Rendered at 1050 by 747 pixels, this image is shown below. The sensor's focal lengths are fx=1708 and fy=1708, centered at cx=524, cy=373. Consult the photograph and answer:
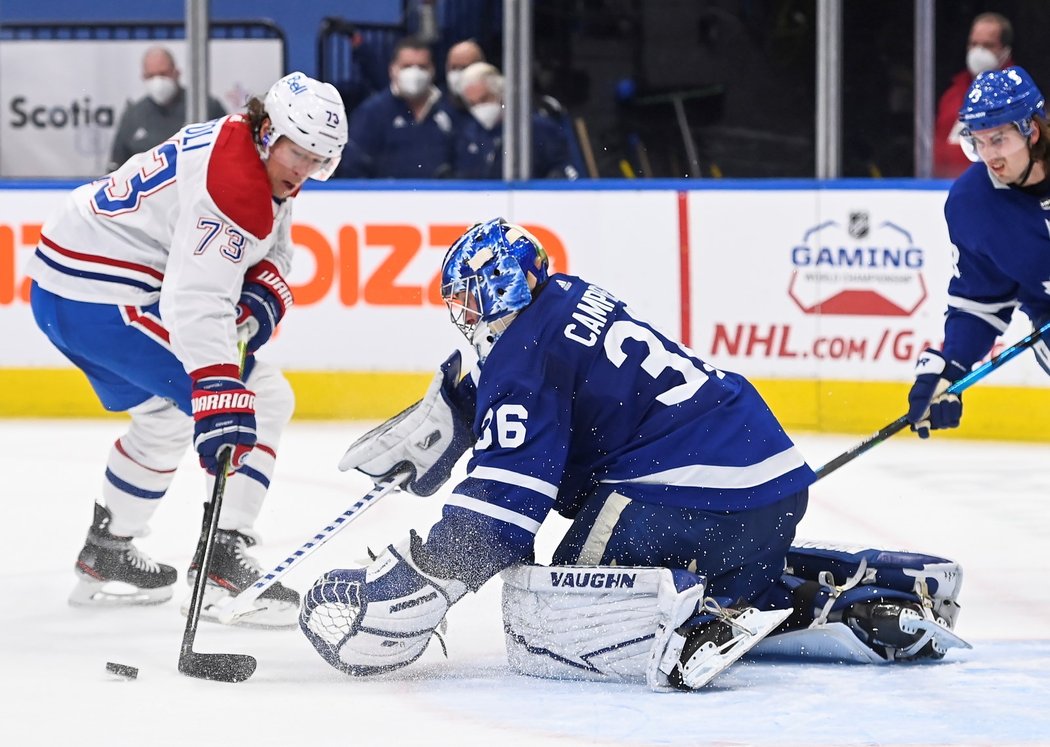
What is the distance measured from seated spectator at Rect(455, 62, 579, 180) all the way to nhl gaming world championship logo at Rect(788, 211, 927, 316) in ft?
3.09

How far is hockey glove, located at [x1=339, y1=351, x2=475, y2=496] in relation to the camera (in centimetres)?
301

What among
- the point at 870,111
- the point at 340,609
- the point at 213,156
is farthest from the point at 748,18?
the point at 340,609

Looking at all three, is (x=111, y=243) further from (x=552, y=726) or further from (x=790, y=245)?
(x=790, y=245)

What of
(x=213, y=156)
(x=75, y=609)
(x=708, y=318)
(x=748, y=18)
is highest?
(x=748, y=18)

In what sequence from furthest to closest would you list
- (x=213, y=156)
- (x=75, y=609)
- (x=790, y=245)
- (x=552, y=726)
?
(x=790, y=245), (x=75, y=609), (x=213, y=156), (x=552, y=726)

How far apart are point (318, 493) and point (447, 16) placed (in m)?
2.28

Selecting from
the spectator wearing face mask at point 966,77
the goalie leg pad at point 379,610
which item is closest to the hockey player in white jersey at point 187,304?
the goalie leg pad at point 379,610

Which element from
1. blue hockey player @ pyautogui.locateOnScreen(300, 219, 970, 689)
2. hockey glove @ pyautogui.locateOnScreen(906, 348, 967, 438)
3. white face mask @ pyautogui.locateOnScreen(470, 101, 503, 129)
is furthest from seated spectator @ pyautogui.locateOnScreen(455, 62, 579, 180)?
blue hockey player @ pyautogui.locateOnScreen(300, 219, 970, 689)

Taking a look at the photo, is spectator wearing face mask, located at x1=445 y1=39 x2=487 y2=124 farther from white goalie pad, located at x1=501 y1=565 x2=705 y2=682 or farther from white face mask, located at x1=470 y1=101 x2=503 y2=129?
white goalie pad, located at x1=501 y1=565 x2=705 y2=682

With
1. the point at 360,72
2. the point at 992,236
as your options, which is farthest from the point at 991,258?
the point at 360,72

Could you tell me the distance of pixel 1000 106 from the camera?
3299mm

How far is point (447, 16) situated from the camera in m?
6.36

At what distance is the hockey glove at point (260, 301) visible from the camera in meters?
3.44

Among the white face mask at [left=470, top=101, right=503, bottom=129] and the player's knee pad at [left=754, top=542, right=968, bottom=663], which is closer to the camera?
the player's knee pad at [left=754, top=542, right=968, bottom=663]
